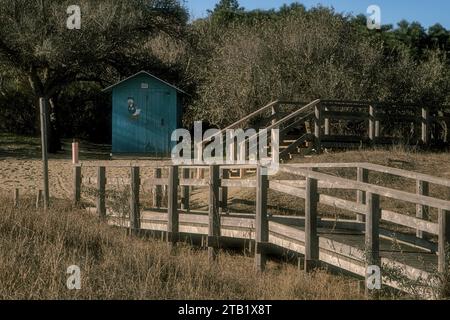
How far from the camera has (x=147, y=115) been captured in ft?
99.0

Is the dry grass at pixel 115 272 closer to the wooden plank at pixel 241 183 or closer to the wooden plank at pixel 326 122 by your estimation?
the wooden plank at pixel 241 183

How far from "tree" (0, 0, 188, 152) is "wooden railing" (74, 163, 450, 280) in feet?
49.7

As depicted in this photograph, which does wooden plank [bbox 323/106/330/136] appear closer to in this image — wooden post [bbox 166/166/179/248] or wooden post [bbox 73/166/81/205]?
wooden post [bbox 73/166/81/205]

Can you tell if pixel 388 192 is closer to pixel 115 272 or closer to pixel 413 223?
pixel 413 223

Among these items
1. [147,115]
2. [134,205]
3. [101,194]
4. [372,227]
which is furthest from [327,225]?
[147,115]

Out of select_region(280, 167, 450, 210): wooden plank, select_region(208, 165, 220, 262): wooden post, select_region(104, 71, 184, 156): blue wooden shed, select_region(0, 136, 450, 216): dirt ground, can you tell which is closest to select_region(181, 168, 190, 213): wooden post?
select_region(0, 136, 450, 216): dirt ground

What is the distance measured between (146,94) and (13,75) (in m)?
6.68

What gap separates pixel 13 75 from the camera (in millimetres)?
32875

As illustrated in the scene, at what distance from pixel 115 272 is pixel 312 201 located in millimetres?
2619

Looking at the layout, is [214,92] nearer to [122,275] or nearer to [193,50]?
[193,50]

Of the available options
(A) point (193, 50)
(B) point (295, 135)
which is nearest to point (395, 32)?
(A) point (193, 50)

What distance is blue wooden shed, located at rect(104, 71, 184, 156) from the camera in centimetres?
3008

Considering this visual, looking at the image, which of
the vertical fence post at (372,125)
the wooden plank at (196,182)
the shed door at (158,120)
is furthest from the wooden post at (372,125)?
the shed door at (158,120)
